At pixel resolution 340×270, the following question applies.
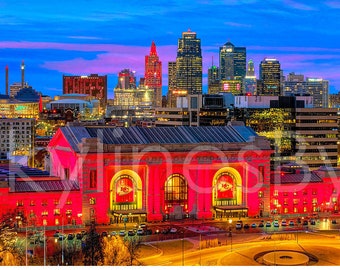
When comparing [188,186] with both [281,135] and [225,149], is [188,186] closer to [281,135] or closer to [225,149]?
[225,149]

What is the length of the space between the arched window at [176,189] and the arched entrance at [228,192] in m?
4.09

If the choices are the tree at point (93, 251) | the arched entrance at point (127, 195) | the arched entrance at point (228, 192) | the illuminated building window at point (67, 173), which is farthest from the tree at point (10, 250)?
the arched entrance at point (228, 192)

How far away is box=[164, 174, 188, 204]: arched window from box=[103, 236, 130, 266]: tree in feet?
90.9

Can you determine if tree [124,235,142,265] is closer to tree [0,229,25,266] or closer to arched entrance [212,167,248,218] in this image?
tree [0,229,25,266]

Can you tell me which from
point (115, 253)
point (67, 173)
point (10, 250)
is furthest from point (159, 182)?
point (10, 250)

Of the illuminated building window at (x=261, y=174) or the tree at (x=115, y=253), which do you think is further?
the illuminated building window at (x=261, y=174)

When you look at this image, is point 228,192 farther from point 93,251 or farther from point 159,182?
point 93,251

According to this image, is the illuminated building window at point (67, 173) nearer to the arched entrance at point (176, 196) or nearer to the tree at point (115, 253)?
the arched entrance at point (176, 196)

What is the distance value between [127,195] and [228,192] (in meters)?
14.2

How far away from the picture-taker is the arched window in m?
116

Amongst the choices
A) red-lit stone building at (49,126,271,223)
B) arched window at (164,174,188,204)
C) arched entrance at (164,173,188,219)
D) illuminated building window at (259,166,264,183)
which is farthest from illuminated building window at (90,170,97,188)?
illuminated building window at (259,166,264,183)

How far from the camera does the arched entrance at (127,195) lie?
4476 inches

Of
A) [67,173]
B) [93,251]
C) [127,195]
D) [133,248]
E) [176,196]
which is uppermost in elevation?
[67,173]

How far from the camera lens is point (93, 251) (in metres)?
82.6
